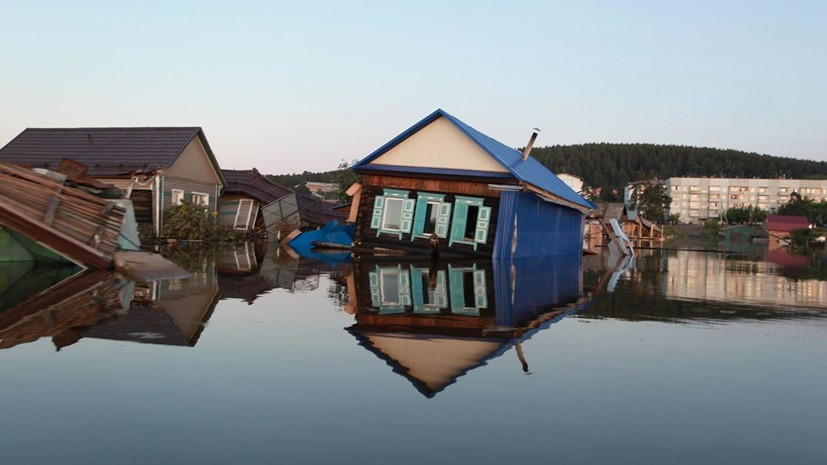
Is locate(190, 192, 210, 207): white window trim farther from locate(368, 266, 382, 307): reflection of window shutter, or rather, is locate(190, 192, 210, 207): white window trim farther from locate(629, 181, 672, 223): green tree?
locate(629, 181, 672, 223): green tree

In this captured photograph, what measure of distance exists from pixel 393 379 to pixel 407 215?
61.9 feet

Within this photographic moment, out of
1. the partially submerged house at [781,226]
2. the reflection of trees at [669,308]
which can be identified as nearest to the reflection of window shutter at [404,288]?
the reflection of trees at [669,308]

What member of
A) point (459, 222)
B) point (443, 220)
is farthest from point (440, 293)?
point (443, 220)

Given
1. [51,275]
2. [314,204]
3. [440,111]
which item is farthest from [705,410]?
[314,204]

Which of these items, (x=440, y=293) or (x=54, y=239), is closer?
(x=440, y=293)

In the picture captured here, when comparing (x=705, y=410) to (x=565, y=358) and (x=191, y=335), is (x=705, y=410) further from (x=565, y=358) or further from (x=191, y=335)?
(x=191, y=335)

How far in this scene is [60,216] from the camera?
44.1 ft

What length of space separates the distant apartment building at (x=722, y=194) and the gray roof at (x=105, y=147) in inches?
6124

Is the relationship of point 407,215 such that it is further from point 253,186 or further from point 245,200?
point 253,186

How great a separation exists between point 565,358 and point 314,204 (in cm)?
3483

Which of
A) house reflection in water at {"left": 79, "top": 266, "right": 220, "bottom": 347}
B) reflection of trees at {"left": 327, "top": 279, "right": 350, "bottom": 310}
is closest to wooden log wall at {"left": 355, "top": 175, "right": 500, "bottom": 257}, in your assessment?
reflection of trees at {"left": 327, "top": 279, "right": 350, "bottom": 310}

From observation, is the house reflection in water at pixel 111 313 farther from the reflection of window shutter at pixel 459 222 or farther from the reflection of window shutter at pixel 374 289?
the reflection of window shutter at pixel 459 222

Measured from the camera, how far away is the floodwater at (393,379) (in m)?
4.14

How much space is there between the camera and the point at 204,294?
11.1 metres
